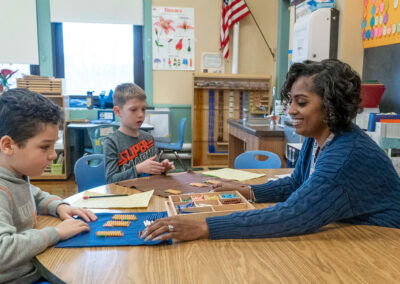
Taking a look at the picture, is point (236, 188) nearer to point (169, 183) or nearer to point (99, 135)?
point (169, 183)

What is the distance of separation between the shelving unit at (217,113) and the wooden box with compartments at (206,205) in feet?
12.4

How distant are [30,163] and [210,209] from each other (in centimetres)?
62

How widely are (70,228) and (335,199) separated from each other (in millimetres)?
818

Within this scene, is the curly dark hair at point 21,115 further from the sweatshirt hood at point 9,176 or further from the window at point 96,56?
the window at point 96,56

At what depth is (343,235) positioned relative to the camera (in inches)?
43.4

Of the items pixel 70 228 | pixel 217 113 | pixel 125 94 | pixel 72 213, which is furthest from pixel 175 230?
pixel 217 113

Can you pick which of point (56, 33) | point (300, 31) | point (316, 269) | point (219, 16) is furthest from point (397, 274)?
point (56, 33)

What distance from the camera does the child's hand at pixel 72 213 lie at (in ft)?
3.99

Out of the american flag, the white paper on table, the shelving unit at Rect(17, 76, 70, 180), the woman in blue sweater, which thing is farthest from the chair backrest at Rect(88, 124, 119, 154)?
the woman in blue sweater

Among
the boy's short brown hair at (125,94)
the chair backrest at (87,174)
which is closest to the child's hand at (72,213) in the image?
the chair backrest at (87,174)

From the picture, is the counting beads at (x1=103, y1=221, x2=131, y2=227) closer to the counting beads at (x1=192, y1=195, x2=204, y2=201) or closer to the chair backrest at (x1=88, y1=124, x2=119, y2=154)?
the counting beads at (x1=192, y1=195, x2=204, y2=201)

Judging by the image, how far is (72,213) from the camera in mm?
1254

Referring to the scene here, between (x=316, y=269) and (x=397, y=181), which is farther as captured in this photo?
(x=397, y=181)

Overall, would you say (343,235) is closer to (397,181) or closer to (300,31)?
(397,181)
